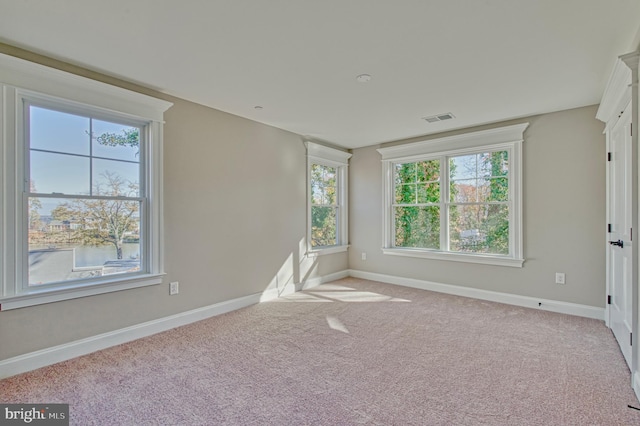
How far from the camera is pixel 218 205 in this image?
3738mm

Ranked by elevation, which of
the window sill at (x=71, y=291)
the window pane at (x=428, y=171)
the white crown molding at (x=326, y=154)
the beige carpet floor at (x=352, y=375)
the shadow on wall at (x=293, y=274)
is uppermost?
the white crown molding at (x=326, y=154)

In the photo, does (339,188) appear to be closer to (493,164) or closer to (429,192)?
(429,192)

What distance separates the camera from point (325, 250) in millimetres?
5344

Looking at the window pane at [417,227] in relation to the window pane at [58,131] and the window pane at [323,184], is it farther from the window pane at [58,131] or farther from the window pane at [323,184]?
the window pane at [58,131]

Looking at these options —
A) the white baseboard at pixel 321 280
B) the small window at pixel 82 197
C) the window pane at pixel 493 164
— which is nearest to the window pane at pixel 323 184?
the white baseboard at pixel 321 280

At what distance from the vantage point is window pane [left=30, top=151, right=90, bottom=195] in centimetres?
250

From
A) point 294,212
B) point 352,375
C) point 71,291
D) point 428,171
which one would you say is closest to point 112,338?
point 71,291

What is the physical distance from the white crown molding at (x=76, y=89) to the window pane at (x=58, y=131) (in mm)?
173

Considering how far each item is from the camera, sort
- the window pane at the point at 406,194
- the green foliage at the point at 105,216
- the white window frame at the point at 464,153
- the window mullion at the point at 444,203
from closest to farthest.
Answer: the green foliage at the point at 105,216, the white window frame at the point at 464,153, the window mullion at the point at 444,203, the window pane at the point at 406,194

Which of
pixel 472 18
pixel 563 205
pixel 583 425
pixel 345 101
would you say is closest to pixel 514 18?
pixel 472 18

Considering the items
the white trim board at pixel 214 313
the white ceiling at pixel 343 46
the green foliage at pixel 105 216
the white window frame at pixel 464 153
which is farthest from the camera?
the white window frame at pixel 464 153

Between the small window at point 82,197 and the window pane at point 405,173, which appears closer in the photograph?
the small window at point 82,197

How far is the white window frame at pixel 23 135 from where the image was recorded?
7.54 ft

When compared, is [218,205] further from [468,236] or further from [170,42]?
[468,236]
